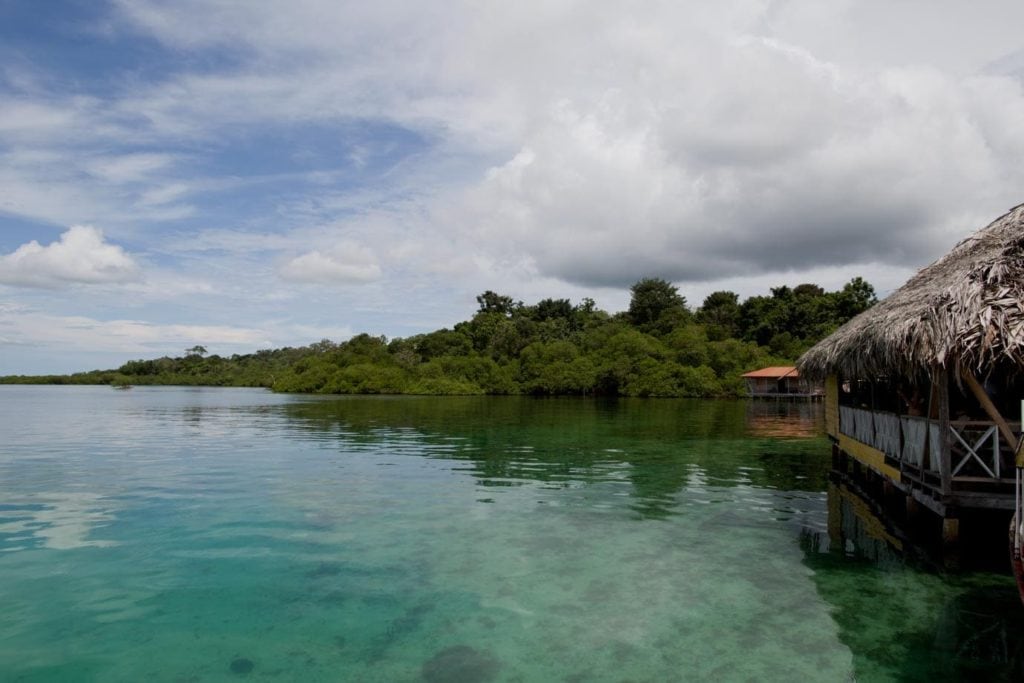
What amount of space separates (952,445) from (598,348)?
60563 mm

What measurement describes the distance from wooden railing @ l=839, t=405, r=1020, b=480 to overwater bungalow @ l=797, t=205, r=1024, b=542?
0.02 m

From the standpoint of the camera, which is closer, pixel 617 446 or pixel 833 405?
pixel 833 405

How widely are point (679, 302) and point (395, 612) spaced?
73.2 metres

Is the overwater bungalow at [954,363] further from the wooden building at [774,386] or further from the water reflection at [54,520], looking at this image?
the wooden building at [774,386]

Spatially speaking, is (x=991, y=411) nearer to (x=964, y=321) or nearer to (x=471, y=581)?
(x=964, y=321)

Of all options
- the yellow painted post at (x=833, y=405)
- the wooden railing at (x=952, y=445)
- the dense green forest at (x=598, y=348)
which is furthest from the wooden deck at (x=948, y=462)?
the dense green forest at (x=598, y=348)

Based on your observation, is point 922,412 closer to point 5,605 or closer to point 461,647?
point 461,647

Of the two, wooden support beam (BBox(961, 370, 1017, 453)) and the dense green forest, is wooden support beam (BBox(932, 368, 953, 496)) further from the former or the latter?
the dense green forest

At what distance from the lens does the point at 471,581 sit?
7418 mm

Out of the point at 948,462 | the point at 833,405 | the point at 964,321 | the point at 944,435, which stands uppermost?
the point at 964,321

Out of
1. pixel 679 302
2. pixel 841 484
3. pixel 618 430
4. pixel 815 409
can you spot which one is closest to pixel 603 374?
pixel 679 302

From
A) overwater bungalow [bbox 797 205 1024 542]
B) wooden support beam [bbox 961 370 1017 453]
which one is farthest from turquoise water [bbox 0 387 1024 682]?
wooden support beam [bbox 961 370 1017 453]

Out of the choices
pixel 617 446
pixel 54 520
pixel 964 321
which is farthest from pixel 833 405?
pixel 54 520

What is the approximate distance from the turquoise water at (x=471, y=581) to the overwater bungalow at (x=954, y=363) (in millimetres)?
961
